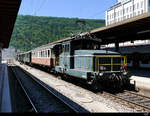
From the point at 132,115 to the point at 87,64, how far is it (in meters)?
7.81

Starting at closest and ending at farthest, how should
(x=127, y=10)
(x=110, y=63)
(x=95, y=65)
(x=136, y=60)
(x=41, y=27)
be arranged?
(x=95, y=65) < (x=110, y=63) < (x=136, y=60) < (x=127, y=10) < (x=41, y=27)

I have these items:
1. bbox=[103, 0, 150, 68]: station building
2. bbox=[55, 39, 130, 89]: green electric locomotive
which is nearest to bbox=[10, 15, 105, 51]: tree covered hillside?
bbox=[103, 0, 150, 68]: station building

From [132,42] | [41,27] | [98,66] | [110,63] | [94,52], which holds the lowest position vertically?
[98,66]

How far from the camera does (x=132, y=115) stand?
3.10 meters

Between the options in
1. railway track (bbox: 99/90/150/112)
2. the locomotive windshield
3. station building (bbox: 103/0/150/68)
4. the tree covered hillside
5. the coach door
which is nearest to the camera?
railway track (bbox: 99/90/150/112)

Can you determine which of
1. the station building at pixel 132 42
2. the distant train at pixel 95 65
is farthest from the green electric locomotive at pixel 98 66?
the station building at pixel 132 42

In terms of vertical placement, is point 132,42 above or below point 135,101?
above

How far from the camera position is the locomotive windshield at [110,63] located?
10.5 m

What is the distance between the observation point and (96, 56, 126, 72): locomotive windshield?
34.4ft

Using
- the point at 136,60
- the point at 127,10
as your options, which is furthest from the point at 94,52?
the point at 127,10

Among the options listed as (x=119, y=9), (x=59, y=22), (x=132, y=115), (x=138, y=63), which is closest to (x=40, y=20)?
(x=59, y=22)

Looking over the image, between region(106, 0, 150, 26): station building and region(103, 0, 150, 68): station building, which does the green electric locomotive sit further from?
region(106, 0, 150, 26): station building

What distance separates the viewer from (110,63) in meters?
10.8

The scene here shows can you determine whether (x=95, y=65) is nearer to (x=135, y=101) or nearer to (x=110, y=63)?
(x=110, y=63)
